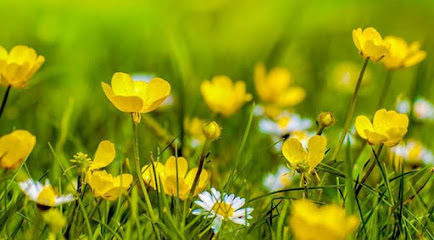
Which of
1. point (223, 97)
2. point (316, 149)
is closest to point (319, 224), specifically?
point (316, 149)

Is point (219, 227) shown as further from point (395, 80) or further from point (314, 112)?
point (395, 80)

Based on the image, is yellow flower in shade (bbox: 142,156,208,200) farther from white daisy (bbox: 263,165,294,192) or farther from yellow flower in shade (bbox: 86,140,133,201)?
white daisy (bbox: 263,165,294,192)

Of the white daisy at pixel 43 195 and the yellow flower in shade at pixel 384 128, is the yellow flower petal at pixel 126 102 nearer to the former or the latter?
the white daisy at pixel 43 195

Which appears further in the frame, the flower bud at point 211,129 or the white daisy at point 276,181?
the white daisy at point 276,181

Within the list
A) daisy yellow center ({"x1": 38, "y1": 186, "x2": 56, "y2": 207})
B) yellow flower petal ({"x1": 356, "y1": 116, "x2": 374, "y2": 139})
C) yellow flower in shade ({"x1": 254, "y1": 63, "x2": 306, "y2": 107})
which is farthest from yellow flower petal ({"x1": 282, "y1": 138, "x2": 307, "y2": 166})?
yellow flower in shade ({"x1": 254, "y1": 63, "x2": 306, "y2": 107})

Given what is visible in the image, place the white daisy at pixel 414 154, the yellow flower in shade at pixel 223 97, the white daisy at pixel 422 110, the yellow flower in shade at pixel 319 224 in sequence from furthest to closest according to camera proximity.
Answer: the white daisy at pixel 422 110 < the yellow flower in shade at pixel 223 97 < the white daisy at pixel 414 154 < the yellow flower in shade at pixel 319 224

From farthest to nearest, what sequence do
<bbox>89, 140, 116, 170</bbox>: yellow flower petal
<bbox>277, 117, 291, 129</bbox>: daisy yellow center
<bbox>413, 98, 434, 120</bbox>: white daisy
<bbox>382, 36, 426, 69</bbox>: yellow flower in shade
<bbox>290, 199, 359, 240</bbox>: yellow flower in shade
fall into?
<bbox>413, 98, 434, 120</bbox>: white daisy, <bbox>277, 117, 291, 129</bbox>: daisy yellow center, <bbox>382, 36, 426, 69</bbox>: yellow flower in shade, <bbox>89, 140, 116, 170</bbox>: yellow flower petal, <bbox>290, 199, 359, 240</bbox>: yellow flower in shade

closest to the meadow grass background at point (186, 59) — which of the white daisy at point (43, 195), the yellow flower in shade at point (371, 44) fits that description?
the white daisy at point (43, 195)

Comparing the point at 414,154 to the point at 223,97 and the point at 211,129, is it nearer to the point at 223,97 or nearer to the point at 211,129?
the point at 223,97
